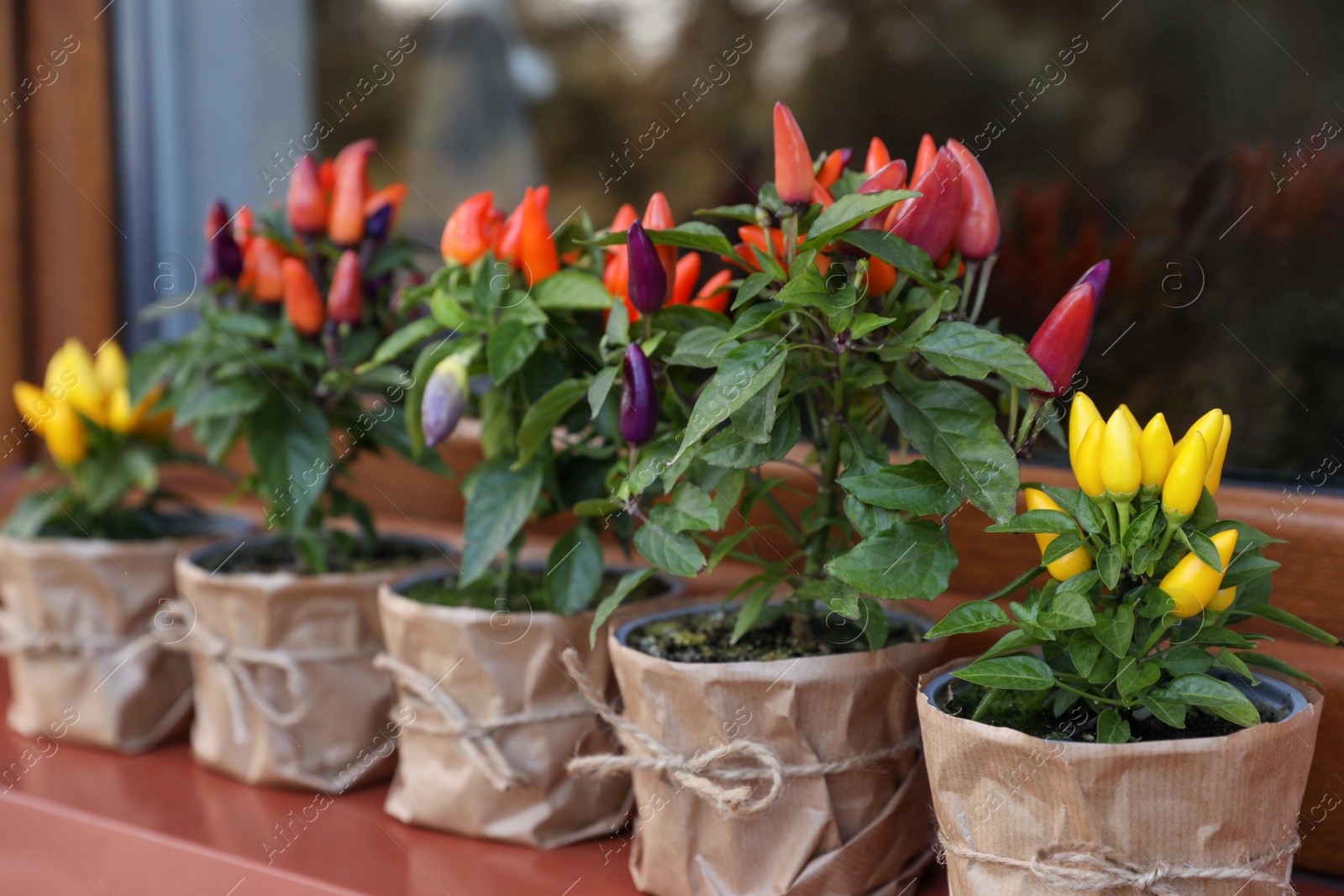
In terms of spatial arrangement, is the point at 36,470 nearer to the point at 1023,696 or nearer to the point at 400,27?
the point at 400,27

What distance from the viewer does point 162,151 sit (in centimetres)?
141

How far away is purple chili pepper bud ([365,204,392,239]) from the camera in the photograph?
875 mm

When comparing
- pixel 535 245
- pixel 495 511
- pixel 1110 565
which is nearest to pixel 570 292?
pixel 535 245

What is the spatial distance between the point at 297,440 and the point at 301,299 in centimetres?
11

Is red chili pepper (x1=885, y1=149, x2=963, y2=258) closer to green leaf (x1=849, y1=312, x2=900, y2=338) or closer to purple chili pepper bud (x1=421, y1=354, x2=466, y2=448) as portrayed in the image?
green leaf (x1=849, y1=312, x2=900, y2=338)

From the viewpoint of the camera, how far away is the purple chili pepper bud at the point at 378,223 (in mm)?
875

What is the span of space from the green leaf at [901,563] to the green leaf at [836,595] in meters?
0.02

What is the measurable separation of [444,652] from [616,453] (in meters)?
0.18

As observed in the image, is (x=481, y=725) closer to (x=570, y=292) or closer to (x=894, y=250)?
(x=570, y=292)

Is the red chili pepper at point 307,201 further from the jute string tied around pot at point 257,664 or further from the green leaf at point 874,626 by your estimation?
the green leaf at point 874,626

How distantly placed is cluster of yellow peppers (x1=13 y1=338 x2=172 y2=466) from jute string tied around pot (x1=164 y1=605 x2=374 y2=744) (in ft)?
0.77

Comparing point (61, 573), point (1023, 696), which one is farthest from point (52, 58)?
point (1023, 696)

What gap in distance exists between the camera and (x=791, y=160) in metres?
0.58

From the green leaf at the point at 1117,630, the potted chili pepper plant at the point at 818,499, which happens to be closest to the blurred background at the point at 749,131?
the potted chili pepper plant at the point at 818,499
